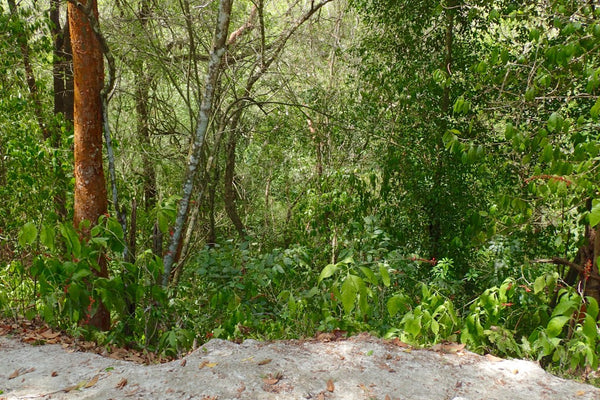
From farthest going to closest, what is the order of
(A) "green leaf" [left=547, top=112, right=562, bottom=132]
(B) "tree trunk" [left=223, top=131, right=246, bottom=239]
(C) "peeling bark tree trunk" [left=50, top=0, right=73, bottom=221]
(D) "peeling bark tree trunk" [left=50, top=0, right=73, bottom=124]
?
(B) "tree trunk" [left=223, top=131, right=246, bottom=239] < (D) "peeling bark tree trunk" [left=50, top=0, right=73, bottom=124] < (C) "peeling bark tree trunk" [left=50, top=0, right=73, bottom=221] < (A) "green leaf" [left=547, top=112, right=562, bottom=132]

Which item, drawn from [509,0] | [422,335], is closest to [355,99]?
[509,0]

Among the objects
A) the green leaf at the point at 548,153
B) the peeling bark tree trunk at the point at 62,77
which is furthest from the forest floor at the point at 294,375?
the peeling bark tree trunk at the point at 62,77

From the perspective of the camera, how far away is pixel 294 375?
2889 mm

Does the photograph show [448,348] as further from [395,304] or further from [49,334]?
[49,334]

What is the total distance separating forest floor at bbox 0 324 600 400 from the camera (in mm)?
2729

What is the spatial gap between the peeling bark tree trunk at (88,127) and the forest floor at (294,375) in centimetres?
176

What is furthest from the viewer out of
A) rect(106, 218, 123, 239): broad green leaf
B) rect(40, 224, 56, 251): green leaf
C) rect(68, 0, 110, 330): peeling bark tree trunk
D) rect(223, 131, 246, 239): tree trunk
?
rect(223, 131, 246, 239): tree trunk

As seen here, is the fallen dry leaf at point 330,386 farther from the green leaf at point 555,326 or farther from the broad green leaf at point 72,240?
the broad green leaf at point 72,240

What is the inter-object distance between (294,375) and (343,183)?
4213 mm

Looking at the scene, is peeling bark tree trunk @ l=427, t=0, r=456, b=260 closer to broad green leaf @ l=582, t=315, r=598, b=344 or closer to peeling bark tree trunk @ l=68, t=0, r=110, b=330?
broad green leaf @ l=582, t=315, r=598, b=344

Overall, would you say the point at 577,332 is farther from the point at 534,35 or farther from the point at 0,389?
the point at 0,389

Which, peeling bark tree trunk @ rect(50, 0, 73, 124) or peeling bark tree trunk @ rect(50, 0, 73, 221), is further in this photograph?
peeling bark tree trunk @ rect(50, 0, 73, 124)

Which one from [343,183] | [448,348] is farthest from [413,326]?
[343,183]

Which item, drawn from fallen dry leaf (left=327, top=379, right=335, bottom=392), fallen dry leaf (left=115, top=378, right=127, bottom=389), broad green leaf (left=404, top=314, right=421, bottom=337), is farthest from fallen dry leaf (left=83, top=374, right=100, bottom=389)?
broad green leaf (left=404, top=314, right=421, bottom=337)
